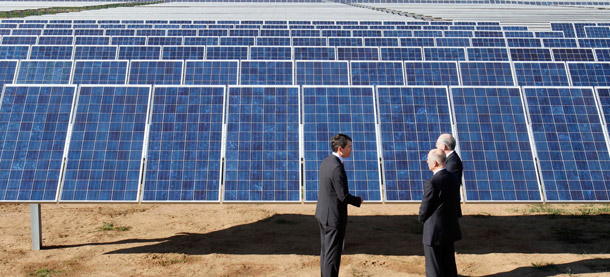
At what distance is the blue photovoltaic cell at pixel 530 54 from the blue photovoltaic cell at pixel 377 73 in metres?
6.09

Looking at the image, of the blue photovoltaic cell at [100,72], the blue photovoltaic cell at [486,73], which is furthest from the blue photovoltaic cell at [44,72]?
the blue photovoltaic cell at [486,73]


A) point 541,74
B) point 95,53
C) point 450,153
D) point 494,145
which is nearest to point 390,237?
point 494,145

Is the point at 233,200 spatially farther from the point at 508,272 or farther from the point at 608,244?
the point at 608,244

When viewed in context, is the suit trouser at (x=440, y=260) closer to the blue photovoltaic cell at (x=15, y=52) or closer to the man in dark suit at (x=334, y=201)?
the man in dark suit at (x=334, y=201)

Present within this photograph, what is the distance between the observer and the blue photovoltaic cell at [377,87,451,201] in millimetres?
9516

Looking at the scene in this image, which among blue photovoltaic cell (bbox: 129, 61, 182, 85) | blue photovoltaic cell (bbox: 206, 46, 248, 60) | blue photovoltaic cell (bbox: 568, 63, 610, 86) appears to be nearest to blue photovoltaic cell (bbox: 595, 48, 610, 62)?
blue photovoltaic cell (bbox: 568, 63, 610, 86)

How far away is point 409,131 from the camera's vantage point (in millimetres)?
10227

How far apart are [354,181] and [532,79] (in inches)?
379

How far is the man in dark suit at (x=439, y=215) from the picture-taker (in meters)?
6.98

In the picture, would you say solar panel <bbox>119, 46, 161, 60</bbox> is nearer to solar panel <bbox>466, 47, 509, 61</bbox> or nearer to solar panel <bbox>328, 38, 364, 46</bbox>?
solar panel <bbox>328, 38, 364, 46</bbox>

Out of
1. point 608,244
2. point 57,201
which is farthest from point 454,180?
point 57,201

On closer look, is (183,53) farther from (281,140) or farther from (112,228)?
(281,140)

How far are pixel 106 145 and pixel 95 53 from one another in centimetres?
1157

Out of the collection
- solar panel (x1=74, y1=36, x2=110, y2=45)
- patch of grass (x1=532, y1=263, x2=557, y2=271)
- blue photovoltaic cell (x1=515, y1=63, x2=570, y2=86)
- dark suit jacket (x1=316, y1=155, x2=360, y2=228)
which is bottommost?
patch of grass (x1=532, y1=263, x2=557, y2=271)
